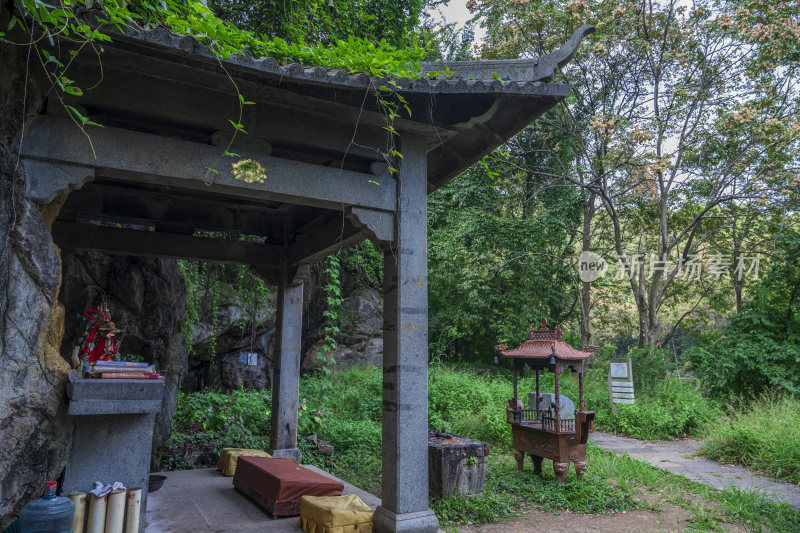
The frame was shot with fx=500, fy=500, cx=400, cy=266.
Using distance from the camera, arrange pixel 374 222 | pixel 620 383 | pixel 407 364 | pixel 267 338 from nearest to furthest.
→ pixel 407 364 < pixel 374 222 < pixel 620 383 < pixel 267 338

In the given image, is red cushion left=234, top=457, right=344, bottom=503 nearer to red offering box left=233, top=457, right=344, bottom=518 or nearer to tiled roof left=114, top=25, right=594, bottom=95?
red offering box left=233, top=457, right=344, bottom=518

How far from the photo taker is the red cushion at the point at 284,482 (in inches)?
192

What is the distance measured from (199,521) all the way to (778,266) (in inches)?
562

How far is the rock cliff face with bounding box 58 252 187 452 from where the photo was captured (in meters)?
6.88

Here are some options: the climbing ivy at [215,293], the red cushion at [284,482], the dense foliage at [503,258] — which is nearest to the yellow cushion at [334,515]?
the red cushion at [284,482]

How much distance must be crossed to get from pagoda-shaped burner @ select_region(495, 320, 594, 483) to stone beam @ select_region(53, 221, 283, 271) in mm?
4171

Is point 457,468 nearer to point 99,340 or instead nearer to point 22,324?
point 99,340

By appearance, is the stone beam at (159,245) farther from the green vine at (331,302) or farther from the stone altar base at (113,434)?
the stone altar base at (113,434)

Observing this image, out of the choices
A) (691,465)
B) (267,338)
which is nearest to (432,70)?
(691,465)

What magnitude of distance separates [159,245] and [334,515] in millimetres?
4040

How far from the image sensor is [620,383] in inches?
514

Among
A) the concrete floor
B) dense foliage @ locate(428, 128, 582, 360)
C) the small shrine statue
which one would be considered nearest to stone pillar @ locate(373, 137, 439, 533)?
the concrete floor

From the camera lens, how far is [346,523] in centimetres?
418

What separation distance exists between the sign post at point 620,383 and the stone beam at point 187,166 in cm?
1071
